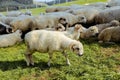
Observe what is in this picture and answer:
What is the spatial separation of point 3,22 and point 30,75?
8228 millimetres

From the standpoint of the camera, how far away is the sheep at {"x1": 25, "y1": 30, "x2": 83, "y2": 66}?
1082 cm

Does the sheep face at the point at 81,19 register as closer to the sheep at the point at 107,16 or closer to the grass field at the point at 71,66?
the sheep at the point at 107,16

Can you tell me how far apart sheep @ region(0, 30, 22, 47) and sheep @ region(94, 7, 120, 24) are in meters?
4.36

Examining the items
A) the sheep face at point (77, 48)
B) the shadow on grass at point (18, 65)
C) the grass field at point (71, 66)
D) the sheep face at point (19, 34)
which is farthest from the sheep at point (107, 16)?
the sheep face at point (77, 48)

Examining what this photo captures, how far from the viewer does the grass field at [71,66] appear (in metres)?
10.3

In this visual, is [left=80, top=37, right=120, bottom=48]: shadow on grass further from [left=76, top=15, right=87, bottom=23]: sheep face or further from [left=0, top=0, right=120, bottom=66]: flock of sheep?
[left=76, top=15, right=87, bottom=23]: sheep face

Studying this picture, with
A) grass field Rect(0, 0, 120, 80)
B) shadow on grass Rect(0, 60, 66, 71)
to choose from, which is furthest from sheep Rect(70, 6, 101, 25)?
shadow on grass Rect(0, 60, 66, 71)

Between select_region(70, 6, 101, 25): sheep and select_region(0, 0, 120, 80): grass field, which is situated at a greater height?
select_region(70, 6, 101, 25): sheep

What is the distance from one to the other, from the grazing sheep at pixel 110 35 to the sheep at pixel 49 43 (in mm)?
3002

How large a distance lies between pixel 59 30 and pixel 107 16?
4.30 m

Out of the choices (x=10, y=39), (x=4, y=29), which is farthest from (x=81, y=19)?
(x=10, y=39)

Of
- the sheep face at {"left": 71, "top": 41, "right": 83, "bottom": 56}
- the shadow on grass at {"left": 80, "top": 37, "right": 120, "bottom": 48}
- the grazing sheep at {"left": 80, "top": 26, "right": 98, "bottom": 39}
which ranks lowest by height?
the shadow on grass at {"left": 80, "top": 37, "right": 120, "bottom": 48}

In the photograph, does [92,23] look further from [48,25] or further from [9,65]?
[9,65]

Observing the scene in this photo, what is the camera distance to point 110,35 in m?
14.0
